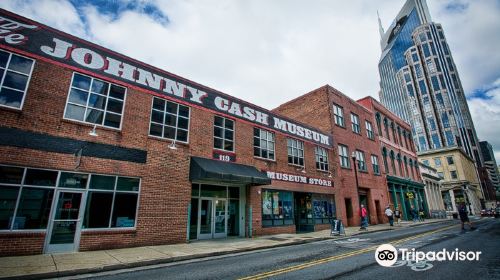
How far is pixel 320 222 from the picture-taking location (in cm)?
2025

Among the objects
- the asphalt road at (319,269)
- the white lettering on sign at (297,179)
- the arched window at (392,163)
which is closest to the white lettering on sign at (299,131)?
the white lettering on sign at (297,179)

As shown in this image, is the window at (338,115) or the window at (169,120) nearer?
the window at (169,120)

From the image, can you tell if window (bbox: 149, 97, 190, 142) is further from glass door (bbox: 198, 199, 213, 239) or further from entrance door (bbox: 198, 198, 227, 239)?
entrance door (bbox: 198, 198, 227, 239)

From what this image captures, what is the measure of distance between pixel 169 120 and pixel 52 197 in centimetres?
591

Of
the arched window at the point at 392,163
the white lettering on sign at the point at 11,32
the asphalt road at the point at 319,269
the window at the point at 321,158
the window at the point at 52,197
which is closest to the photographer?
the asphalt road at the point at 319,269

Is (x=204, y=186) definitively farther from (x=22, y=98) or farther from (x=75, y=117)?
(x=22, y=98)

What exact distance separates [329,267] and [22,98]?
11983 mm

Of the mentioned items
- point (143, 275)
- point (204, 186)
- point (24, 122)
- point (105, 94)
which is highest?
point (105, 94)

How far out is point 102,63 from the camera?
11438 millimetres

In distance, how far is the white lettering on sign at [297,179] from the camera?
57.9ft

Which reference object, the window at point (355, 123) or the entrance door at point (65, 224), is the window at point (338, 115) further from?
the entrance door at point (65, 224)

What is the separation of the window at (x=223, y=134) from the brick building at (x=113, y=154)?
0.06 meters

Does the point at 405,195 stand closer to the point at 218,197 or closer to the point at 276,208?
the point at 276,208

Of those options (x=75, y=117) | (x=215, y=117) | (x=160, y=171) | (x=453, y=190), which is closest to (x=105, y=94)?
(x=75, y=117)
